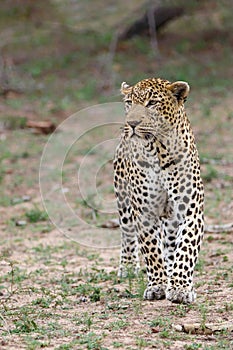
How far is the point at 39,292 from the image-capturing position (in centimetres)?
859

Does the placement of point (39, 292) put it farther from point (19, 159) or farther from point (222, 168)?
point (19, 159)

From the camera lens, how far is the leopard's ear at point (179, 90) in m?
7.93

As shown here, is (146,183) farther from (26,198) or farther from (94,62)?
(94,62)

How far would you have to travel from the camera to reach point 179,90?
7957 mm

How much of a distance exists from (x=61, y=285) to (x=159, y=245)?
133 centimetres

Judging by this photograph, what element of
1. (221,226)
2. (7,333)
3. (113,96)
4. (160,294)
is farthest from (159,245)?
(113,96)

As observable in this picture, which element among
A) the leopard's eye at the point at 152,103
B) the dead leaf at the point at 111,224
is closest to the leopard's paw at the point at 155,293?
the leopard's eye at the point at 152,103

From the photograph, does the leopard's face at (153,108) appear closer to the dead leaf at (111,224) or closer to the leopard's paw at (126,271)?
the leopard's paw at (126,271)

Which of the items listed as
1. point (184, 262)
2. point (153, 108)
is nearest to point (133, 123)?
point (153, 108)

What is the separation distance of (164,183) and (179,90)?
2.78 feet

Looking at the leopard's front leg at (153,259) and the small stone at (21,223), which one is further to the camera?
the small stone at (21,223)

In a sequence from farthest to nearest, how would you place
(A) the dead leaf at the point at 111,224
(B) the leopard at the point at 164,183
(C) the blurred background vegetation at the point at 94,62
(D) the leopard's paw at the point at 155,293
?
(C) the blurred background vegetation at the point at 94,62 < (A) the dead leaf at the point at 111,224 < (D) the leopard's paw at the point at 155,293 < (B) the leopard at the point at 164,183

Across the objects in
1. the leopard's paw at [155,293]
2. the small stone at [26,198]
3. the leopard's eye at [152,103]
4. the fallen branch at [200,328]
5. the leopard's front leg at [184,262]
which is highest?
the leopard's eye at [152,103]

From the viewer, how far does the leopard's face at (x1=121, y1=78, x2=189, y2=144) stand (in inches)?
304
